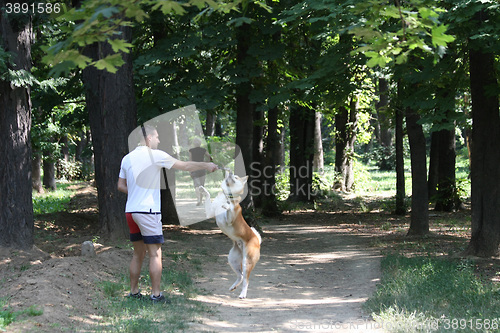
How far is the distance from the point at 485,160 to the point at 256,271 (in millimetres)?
5126

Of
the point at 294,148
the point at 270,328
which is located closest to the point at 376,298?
the point at 270,328

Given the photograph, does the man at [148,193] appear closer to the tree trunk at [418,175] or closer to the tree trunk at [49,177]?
the tree trunk at [418,175]

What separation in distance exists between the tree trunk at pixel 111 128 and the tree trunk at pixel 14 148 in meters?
1.96

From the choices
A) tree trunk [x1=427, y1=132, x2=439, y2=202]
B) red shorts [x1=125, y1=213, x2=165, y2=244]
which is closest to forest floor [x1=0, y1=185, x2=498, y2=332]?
red shorts [x1=125, y1=213, x2=165, y2=244]

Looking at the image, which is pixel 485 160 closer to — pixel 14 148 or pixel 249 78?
pixel 249 78

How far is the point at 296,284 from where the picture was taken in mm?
10016

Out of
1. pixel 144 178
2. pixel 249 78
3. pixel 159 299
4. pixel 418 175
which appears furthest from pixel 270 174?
pixel 144 178

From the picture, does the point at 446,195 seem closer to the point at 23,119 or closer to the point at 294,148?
the point at 294,148

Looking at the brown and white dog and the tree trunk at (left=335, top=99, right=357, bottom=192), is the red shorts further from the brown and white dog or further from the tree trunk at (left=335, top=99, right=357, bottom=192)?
the tree trunk at (left=335, top=99, right=357, bottom=192)

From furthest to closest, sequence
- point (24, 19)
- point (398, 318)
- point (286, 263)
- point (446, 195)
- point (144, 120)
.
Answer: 1. point (446, 195)
2. point (144, 120)
3. point (286, 263)
4. point (24, 19)
5. point (398, 318)

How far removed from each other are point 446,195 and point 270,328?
15.7 m

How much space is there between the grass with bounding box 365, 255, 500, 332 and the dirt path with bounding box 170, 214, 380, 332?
36 centimetres

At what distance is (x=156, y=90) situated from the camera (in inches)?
522

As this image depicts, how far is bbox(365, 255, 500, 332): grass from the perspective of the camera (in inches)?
252
